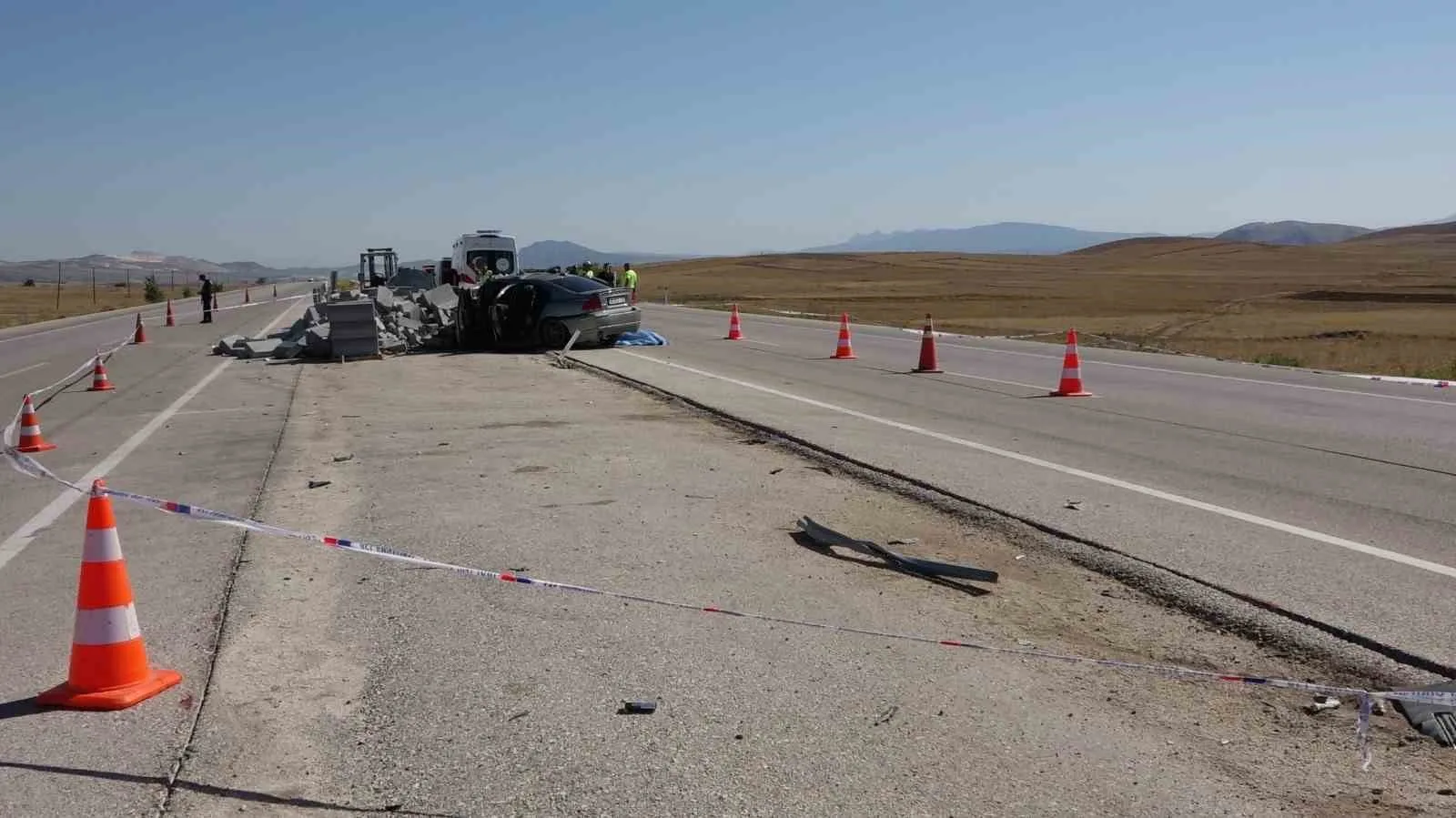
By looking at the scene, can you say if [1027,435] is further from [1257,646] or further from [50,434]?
[50,434]

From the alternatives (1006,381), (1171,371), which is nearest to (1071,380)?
Answer: (1006,381)

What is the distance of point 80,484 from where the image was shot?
1011 cm

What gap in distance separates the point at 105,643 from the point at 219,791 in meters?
1.20

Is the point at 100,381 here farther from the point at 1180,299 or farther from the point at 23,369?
the point at 1180,299

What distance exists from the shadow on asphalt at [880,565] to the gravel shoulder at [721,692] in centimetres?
6

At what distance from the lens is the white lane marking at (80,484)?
7758 mm

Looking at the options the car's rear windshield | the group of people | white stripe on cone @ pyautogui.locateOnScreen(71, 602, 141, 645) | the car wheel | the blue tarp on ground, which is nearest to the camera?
white stripe on cone @ pyautogui.locateOnScreen(71, 602, 141, 645)

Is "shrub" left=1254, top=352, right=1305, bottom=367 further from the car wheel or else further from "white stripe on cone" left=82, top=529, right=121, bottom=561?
"white stripe on cone" left=82, top=529, right=121, bottom=561

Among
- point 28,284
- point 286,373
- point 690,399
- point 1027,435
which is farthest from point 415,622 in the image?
point 28,284

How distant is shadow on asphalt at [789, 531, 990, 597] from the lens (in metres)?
6.35

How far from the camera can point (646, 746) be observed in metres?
4.34

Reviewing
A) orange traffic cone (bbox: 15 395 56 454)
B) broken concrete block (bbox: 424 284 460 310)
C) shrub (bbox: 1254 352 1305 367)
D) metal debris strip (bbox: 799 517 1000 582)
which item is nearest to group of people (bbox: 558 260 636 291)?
broken concrete block (bbox: 424 284 460 310)

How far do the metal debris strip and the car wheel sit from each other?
53.8ft

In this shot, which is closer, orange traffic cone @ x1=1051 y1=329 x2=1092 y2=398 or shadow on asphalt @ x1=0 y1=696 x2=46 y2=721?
shadow on asphalt @ x1=0 y1=696 x2=46 y2=721
